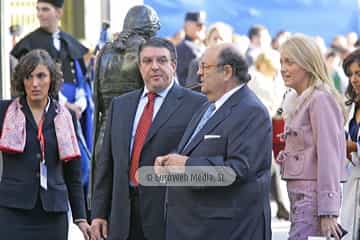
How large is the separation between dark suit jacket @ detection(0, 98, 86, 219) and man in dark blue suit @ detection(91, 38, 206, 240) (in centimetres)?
39

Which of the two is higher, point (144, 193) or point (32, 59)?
point (32, 59)

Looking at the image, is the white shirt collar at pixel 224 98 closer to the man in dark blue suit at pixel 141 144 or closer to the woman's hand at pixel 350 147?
the man in dark blue suit at pixel 141 144

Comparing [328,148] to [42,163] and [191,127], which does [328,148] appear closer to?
[191,127]

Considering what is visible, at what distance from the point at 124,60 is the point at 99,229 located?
5.72ft

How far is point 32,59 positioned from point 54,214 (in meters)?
1.03

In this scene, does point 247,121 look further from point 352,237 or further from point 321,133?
point 352,237

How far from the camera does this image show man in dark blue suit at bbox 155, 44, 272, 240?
712cm

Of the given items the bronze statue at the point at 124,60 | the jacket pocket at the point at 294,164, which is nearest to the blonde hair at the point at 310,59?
the jacket pocket at the point at 294,164

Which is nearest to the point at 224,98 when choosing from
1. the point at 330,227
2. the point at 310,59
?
the point at 310,59

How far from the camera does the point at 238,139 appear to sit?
7.13m

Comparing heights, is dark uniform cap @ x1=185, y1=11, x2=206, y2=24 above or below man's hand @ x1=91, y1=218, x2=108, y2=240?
above

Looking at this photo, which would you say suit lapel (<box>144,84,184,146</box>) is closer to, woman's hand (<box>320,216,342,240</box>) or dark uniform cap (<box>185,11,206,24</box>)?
woman's hand (<box>320,216,342,240</box>)

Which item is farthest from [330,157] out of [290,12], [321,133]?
[290,12]

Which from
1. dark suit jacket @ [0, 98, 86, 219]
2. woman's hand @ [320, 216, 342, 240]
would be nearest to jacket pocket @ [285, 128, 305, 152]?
woman's hand @ [320, 216, 342, 240]
